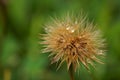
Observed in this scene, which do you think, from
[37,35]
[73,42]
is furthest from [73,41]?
[37,35]

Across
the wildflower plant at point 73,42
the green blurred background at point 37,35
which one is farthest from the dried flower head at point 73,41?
the green blurred background at point 37,35

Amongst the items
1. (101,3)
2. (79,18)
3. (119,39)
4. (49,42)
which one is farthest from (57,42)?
(101,3)

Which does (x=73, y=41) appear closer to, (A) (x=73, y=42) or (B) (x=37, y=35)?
(A) (x=73, y=42)

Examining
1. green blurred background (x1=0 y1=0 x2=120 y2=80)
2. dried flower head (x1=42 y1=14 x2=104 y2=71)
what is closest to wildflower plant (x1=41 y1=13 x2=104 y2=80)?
dried flower head (x1=42 y1=14 x2=104 y2=71)

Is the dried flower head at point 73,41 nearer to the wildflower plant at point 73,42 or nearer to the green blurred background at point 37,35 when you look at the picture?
the wildflower plant at point 73,42

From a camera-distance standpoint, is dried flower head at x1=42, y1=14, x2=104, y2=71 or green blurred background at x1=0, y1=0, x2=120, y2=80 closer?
dried flower head at x1=42, y1=14, x2=104, y2=71

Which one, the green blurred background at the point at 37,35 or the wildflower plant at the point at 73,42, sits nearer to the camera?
the wildflower plant at the point at 73,42

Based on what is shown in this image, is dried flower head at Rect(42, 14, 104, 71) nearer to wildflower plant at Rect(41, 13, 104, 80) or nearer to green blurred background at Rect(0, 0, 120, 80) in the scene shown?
wildflower plant at Rect(41, 13, 104, 80)
